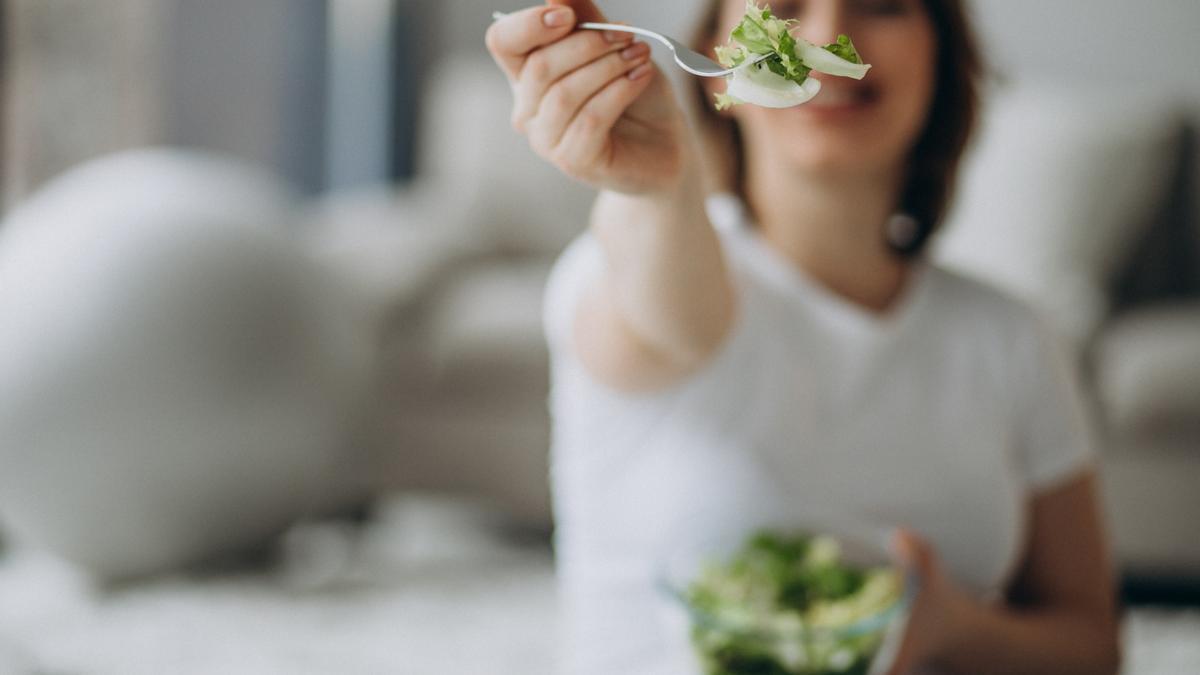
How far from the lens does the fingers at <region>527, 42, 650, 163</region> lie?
1.97ft

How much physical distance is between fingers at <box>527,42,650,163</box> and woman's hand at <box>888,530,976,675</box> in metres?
0.37

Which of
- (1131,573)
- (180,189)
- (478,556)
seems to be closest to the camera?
(180,189)

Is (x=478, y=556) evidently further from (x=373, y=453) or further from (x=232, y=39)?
(x=232, y=39)

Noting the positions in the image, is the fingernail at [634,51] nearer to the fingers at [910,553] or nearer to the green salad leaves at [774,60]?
the green salad leaves at [774,60]

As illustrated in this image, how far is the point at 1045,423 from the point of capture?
106 centimetres

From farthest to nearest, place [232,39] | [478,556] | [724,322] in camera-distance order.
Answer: [232,39]
[478,556]
[724,322]

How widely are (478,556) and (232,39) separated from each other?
196cm

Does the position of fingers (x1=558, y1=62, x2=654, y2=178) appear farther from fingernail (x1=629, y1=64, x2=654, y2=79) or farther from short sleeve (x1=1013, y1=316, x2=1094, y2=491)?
short sleeve (x1=1013, y1=316, x2=1094, y2=491)

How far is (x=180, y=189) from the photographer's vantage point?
2066mm

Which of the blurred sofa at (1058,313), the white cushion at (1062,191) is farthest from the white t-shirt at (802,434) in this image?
the white cushion at (1062,191)

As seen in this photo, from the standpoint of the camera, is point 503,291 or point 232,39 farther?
point 232,39

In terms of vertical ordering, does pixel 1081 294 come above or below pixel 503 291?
below

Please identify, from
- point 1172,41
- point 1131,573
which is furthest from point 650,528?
point 1172,41

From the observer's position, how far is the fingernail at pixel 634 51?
61 centimetres
